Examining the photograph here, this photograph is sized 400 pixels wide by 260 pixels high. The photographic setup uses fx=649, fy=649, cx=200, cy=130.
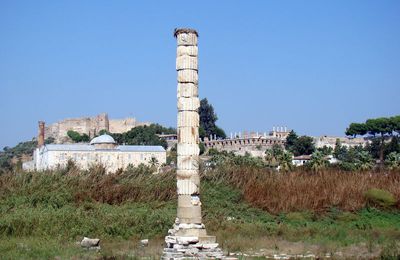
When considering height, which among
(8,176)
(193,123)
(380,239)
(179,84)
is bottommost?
(380,239)

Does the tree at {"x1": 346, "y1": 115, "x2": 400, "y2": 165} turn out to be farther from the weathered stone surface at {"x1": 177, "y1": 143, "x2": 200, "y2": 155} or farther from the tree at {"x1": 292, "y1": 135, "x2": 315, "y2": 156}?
the weathered stone surface at {"x1": 177, "y1": 143, "x2": 200, "y2": 155}

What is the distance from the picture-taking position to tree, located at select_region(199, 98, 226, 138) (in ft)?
313

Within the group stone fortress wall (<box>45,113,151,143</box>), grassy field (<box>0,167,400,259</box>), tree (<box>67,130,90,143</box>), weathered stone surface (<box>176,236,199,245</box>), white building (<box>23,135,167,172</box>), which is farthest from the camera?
stone fortress wall (<box>45,113,151,143</box>)

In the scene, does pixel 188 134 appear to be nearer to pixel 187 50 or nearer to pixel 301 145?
pixel 187 50

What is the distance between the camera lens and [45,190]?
1980 cm

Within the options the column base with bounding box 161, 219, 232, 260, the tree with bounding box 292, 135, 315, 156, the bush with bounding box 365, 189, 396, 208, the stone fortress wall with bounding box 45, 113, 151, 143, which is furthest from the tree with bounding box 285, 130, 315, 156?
the column base with bounding box 161, 219, 232, 260

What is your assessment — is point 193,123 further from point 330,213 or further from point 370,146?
point 370,146

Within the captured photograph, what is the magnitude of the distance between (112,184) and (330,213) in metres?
7.12

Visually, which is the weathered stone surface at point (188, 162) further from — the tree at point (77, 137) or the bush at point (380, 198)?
the tree at point (77, 137)

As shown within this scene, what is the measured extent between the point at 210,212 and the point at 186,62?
7165 mm

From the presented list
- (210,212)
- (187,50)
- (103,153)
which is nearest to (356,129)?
(103,153)

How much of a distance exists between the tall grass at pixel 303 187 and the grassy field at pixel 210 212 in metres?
0.03

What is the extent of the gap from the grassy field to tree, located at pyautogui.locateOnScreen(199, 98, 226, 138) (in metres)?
71.2

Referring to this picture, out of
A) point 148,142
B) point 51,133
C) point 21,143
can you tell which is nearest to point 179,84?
point 148,142
